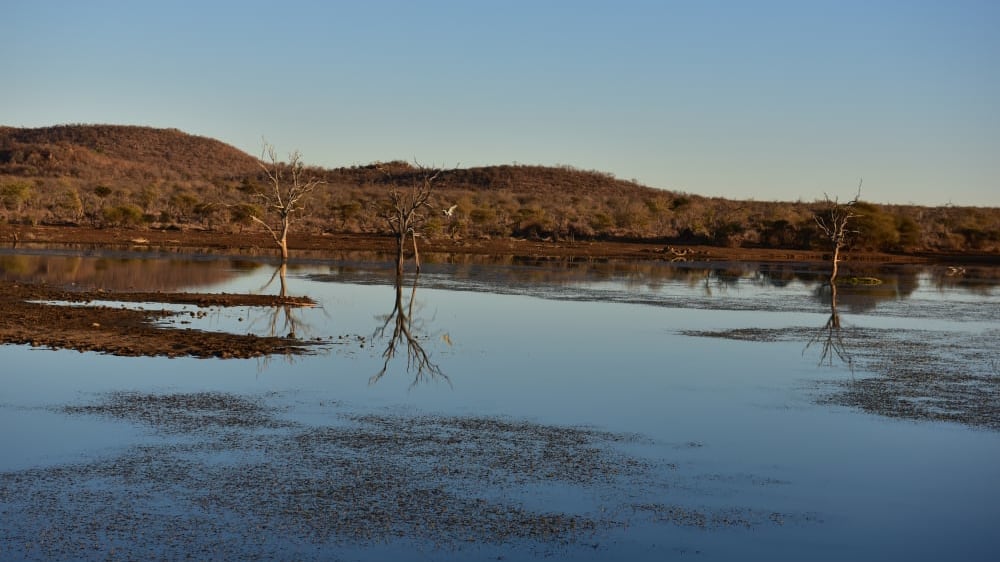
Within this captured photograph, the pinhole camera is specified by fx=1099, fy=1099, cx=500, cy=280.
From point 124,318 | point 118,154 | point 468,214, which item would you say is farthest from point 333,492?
point 118,154

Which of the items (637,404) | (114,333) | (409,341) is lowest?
(637,404)

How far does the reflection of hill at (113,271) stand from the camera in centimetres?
3186

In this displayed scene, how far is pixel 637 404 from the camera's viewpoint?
1563cm

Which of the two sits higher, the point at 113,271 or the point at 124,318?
the point at 113,271

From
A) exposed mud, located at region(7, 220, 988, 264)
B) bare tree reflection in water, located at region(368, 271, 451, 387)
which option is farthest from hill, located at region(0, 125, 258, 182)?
bare tree reflection in water, located at region(368, 271, 451, 387)

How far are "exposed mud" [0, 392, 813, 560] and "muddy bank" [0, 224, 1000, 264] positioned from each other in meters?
41.0

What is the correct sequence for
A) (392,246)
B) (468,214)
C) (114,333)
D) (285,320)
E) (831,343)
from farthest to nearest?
(468,214), (392,246), (285,320), (831,343), (114,333)

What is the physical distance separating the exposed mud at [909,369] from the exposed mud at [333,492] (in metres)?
4.92

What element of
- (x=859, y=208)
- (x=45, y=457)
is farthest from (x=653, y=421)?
(x=859, y=208)

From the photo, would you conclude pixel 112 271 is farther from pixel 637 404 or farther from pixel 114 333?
pixel 637 404

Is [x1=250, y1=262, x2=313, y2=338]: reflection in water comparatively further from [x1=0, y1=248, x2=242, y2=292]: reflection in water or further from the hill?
the hill

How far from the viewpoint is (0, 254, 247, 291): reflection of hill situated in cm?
3186

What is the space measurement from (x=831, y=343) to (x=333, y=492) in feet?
50.0

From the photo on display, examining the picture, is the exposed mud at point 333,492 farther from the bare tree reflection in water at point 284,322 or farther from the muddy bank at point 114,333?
the bare tree reflection in water at point 284,322
